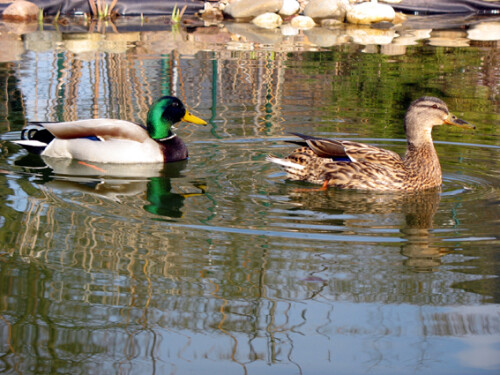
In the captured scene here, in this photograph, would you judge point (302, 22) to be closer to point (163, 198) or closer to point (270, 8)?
point (270, 8)

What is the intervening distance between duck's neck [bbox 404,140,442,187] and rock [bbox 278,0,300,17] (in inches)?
706

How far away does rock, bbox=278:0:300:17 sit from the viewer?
24375 mm

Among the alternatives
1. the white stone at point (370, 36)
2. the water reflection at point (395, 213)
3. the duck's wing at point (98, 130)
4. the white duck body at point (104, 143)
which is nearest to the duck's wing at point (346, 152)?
the water reflection at point (395, 213)

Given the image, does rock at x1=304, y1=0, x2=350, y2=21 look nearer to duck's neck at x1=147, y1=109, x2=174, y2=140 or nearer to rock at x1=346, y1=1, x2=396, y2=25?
rock at x1=346, y1=1, x2=396, y2=25

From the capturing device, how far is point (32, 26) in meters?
20.8

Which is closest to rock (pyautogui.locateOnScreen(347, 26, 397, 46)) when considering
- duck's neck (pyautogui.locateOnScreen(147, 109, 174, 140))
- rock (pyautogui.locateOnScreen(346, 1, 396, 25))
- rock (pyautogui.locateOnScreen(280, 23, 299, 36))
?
rock (pyautogui.locateOnScreen(346, 1, 396, 25))

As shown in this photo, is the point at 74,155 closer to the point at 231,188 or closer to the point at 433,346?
the point at 231,188

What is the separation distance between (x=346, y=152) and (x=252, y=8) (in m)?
17.6

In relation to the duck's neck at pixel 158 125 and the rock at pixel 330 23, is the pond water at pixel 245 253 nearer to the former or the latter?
the duck's neck at pixel 158 125

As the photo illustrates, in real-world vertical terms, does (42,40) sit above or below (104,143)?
above

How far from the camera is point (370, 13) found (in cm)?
2322

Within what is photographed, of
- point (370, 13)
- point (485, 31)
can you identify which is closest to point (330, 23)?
point (370, 13)

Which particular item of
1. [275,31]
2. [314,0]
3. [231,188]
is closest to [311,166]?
[231,188]

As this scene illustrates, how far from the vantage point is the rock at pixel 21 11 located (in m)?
22.0
